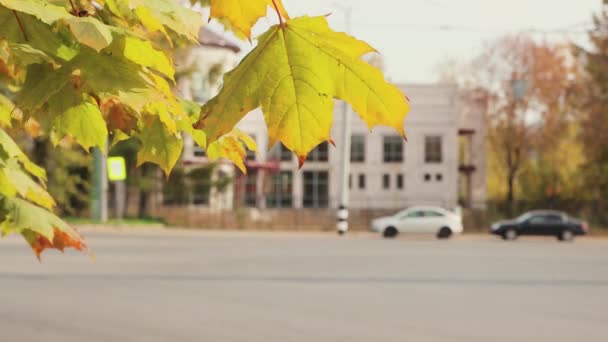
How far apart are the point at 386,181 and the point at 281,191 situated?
6605 millimetres

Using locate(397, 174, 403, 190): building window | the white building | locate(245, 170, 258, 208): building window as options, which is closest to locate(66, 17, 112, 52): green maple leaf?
the white building

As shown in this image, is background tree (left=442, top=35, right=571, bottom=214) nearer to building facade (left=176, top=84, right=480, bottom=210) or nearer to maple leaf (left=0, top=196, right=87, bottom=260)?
building facade (left=176, top=84, right=480, bottom=210)

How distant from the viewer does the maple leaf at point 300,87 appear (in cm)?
198

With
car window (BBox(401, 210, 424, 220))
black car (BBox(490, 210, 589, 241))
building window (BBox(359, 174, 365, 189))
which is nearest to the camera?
black car (BBox(490, 210, 589, 241))

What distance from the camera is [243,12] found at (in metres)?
1.95

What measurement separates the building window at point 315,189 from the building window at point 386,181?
→ 3.52m

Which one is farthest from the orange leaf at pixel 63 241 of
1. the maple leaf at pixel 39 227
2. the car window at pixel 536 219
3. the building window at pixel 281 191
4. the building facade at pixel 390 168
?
the building window at pixel 281 191

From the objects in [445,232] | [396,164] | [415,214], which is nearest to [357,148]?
[396,164]

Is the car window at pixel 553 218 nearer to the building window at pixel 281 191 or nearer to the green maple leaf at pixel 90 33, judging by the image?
the building window at pixel 281 191

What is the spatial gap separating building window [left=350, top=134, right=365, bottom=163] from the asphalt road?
41.4m

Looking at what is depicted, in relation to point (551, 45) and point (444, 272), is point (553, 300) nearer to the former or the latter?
point (444, 272)

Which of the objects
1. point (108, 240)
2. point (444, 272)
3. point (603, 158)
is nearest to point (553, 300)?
point (444, 272)

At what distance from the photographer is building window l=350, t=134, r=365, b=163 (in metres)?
65.3

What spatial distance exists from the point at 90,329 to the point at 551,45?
5904 centimetres
